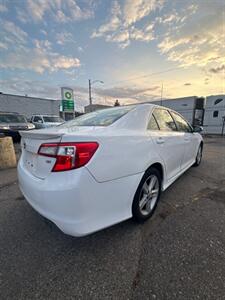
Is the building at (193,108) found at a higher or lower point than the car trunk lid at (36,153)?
higher

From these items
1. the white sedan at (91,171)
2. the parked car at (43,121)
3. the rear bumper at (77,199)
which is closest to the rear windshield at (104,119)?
the white sedan at (91,171)

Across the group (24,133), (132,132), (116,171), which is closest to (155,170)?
(132,132)

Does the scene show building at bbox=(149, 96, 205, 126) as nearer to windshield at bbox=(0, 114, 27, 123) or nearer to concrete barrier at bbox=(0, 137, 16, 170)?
windshield at bbox=(0, 114, 27, 123)

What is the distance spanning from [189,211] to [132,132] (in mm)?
1705

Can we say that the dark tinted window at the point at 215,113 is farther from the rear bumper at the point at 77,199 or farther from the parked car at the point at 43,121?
the rear bumper at the point at 77,199

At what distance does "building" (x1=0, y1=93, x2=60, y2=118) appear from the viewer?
2575cm

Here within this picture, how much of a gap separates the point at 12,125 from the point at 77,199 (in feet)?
31.0

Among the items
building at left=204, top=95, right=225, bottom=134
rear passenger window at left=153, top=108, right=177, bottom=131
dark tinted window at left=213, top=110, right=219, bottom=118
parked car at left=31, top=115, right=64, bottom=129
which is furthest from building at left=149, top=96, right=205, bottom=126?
rear passenger window at left=153, top=108, right=177, bottom=131

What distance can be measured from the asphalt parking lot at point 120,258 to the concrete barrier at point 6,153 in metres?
2.81

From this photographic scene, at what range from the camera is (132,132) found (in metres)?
2.03

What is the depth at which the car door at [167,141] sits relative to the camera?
2473mm

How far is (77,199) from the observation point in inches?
58.2

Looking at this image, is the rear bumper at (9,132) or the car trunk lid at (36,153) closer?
the car trunk lid at (36,153)

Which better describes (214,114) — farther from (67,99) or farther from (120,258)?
(120,258)
